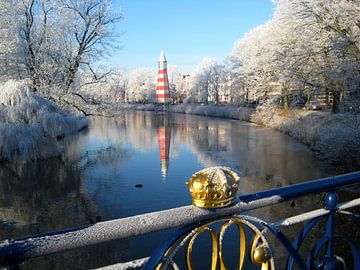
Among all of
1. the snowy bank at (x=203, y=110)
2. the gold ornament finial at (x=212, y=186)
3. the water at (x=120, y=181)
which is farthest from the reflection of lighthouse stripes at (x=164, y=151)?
the gold ornament finial at (x=212, y=186)

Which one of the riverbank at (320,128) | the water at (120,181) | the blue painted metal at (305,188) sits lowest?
the water at (120,181)

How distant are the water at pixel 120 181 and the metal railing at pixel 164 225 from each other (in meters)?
5.58

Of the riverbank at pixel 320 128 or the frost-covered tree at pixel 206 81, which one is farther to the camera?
the frost-covered tree at pixel 206 81

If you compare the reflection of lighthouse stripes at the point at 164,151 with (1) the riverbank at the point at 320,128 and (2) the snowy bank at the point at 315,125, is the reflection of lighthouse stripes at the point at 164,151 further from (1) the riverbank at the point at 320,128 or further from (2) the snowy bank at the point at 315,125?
(1) the riverbank at the point at 320,128

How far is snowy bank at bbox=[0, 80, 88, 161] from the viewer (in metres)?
13.6

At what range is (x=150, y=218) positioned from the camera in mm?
1130

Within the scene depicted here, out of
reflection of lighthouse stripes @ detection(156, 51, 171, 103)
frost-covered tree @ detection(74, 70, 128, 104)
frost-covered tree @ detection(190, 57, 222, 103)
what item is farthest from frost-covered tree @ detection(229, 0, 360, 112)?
reflection of lighthouse stripes @ detection(156, 51, 171, 103)

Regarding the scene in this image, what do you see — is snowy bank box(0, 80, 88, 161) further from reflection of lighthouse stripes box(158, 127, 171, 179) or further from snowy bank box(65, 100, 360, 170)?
snowy bank box(65, 100, 360, 170)

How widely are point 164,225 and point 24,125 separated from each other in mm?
14638

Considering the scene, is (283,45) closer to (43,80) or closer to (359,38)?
(359,38)

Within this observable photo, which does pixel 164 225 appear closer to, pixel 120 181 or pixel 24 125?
pixel 120 181

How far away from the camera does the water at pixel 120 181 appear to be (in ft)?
25.8

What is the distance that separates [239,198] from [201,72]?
66.7 m

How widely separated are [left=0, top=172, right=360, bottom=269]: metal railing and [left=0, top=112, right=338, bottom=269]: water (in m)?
5.58
